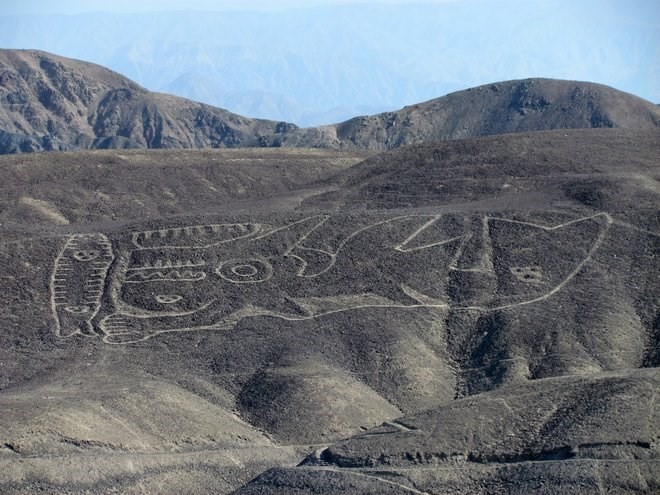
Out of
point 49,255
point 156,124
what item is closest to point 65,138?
point 156,124

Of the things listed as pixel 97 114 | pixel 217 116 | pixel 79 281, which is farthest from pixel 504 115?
pixel 79 281

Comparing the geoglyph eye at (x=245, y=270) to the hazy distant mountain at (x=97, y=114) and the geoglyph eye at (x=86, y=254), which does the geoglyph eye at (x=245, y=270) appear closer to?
the geoglyph eye at (x=86, y=254)

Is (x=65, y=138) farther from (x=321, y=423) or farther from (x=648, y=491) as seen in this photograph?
(x=648, y=491)

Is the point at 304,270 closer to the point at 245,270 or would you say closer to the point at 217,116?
the point at 245,270

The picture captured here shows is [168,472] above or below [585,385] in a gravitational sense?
below

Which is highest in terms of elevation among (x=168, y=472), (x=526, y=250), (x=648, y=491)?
(x=526, y=250)

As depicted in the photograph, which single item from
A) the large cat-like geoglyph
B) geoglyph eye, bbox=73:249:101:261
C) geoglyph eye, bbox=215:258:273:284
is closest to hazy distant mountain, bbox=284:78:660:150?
the large cat-like geoglyph

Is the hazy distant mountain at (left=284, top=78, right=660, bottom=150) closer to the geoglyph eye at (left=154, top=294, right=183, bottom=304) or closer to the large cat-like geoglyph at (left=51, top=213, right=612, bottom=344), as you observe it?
the large cat-like geoglyph at (left=51, top=213, right=612, bottom=344)
